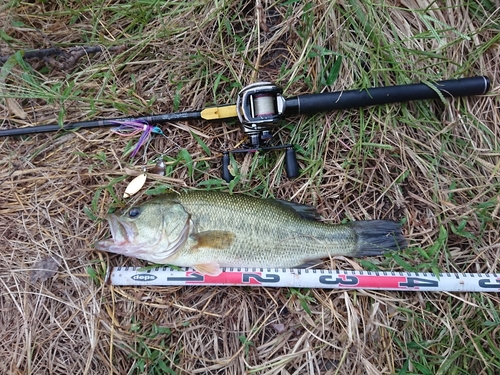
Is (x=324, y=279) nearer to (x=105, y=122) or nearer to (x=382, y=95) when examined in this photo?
(x=382, y=95)

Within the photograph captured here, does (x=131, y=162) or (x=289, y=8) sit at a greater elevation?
(x=289, y=8)

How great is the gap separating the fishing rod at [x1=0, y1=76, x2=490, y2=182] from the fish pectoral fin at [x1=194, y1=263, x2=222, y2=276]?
0.72 m

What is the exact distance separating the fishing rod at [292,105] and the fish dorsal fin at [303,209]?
24 centimetres

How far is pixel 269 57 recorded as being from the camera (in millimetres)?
3379

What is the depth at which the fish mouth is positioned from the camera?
9.16 ft

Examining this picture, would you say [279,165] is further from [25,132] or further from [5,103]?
[5,103]

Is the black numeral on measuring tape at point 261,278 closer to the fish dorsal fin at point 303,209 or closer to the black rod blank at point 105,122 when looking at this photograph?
the fish dorsal fin at point 303,209

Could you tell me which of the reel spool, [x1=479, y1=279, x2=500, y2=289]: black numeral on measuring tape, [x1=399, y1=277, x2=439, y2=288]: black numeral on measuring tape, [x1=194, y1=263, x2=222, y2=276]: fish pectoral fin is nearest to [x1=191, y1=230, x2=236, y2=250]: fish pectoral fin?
[x1=194, y1=263, x2=222, y2=276]: fish pectoral fin

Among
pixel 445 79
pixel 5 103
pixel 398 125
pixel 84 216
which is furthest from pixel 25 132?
pixel 445 79

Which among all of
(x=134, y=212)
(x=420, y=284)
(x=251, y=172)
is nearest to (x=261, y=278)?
(x=251, y=172)

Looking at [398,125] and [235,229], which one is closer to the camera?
[235,229]

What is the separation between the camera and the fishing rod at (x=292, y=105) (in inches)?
116

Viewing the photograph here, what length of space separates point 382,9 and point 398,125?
3.47 ft

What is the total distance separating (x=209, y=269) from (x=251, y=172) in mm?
883
